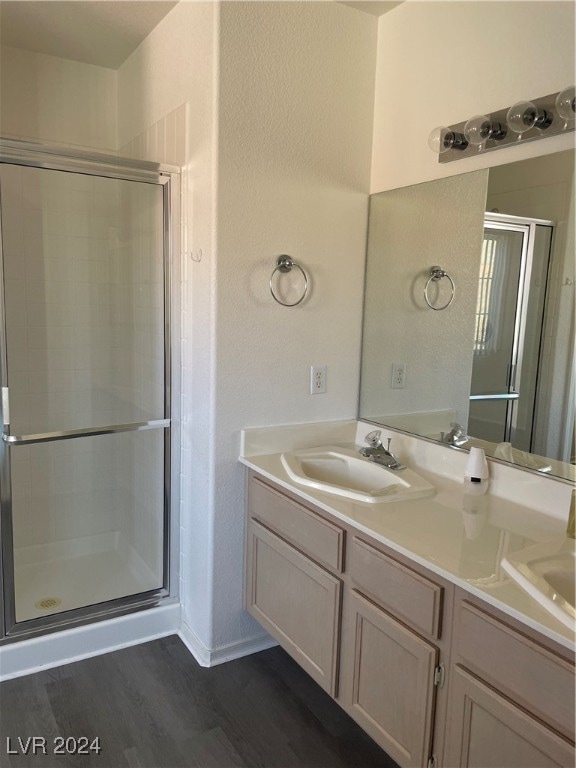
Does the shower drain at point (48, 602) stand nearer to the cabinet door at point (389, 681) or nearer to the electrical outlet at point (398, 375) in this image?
the cabinet door at point (389, 681)

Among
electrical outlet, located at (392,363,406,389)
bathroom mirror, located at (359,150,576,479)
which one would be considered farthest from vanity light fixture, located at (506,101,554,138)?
electrical outlet, located at (392,363,406,389)

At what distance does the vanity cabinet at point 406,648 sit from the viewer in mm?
1241

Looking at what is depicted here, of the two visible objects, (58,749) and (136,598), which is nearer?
(58,749)

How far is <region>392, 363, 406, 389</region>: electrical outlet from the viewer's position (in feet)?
8.05

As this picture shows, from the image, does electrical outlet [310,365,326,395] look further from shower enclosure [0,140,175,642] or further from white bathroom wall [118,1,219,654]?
shower enclosure [0,140,175,642]

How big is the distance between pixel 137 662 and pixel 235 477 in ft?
2.76

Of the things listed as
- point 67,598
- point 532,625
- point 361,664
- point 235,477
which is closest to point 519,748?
point 532,625

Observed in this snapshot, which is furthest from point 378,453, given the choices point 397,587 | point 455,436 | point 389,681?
point 389,681

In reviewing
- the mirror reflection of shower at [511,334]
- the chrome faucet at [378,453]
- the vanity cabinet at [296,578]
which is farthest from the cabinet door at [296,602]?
the mirror reflection of shower at [511,334]

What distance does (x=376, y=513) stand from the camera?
1767 mm

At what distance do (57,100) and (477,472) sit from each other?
8.74 feet

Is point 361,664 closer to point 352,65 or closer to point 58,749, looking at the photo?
point 58,749

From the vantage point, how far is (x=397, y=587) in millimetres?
1596

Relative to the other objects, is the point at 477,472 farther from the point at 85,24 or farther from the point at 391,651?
the point at 85,24
